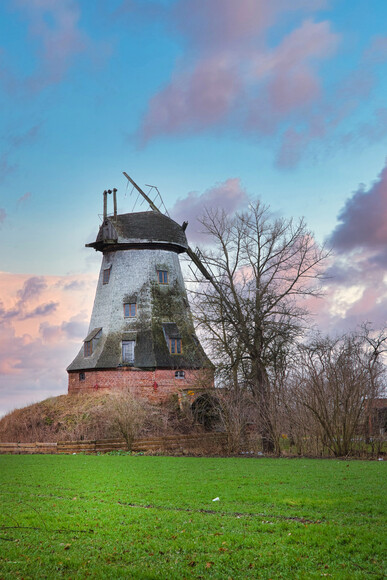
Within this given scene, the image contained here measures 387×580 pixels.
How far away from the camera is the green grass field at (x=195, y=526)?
27.0 feet

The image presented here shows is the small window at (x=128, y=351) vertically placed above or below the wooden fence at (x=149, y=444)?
above

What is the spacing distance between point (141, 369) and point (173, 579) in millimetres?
35888

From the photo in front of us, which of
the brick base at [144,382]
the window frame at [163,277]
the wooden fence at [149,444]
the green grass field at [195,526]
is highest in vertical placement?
the window frame at [163,277]

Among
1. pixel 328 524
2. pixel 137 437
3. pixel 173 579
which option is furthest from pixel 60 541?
pixel 137 437

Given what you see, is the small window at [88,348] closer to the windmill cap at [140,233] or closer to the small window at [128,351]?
the small window at [128,351]

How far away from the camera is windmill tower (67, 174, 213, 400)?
43375mm

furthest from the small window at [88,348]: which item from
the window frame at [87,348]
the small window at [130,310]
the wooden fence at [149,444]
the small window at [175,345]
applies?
the wooden fence at [149,444]

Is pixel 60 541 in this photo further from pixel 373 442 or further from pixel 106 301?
pixel 106 301

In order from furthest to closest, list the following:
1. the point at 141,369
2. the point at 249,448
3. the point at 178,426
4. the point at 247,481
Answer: the point at 141,369 < the point at 178,426 < the point at 249,448 < the point at 247,481

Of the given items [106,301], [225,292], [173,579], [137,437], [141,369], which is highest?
[106,301]

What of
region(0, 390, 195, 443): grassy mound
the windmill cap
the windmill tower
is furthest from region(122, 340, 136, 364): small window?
the windmill cap

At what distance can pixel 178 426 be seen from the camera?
127 feet

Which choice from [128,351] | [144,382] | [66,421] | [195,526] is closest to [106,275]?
[128,351]

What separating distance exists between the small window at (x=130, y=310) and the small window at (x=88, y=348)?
3.52m
